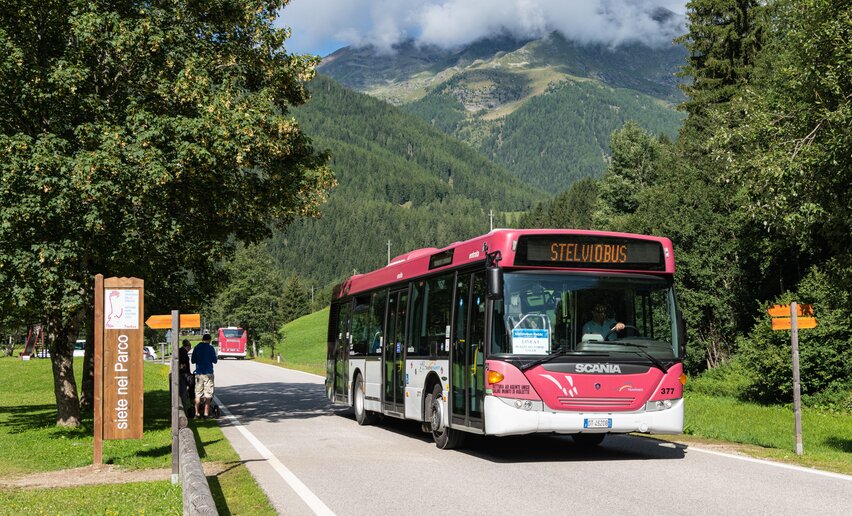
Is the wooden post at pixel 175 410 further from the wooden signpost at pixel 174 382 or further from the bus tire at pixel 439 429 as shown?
the bus tire at pixel 439 429

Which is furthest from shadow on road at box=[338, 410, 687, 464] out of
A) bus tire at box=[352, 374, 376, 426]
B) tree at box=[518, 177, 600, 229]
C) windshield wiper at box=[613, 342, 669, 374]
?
tree at box=[518, 177, 600, 229]

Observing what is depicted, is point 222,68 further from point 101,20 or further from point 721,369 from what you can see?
point 721,369

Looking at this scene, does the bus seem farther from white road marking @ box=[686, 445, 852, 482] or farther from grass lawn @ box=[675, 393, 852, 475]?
grass lawn @ box=[675, 393, 852, 475]

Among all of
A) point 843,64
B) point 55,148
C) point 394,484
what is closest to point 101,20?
point 55,148

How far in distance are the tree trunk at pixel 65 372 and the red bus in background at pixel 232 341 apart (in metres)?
65.2

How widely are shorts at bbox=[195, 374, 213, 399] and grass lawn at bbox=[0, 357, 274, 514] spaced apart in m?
0.97

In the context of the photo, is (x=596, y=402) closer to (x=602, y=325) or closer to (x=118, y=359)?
(x=602, y=325)

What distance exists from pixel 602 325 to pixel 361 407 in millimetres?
Answer: 8384

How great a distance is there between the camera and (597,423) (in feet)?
40.2

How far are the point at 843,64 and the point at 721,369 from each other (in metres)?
20.5

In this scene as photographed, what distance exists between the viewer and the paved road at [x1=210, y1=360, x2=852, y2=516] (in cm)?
891

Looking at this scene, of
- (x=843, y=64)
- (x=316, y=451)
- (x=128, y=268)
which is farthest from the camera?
(x=128, y=268)

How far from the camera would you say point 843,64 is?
16.4 m

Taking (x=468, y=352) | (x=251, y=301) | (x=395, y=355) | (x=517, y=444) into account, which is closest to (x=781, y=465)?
(x=468, y=352)
